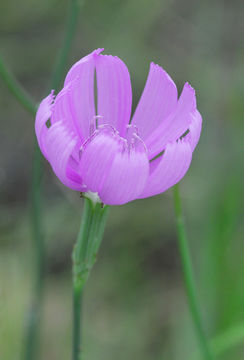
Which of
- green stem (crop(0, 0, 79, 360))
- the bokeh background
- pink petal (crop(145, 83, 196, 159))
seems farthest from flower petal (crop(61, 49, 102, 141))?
the bokeh background

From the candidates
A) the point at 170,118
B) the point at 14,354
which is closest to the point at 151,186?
the point at 170,118

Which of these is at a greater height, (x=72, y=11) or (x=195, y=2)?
(x=195, y=2)

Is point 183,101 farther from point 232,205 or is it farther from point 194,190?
point 194,190

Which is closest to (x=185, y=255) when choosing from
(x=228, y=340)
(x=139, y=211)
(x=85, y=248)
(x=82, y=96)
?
(x=85, y=248)

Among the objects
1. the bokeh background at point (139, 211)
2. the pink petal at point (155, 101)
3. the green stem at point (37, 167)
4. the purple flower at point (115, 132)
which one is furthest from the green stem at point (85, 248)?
the bokeh background at point (139, 211)

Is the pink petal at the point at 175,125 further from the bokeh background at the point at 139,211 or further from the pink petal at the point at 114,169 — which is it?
the bokeh background at the point at 139,211
